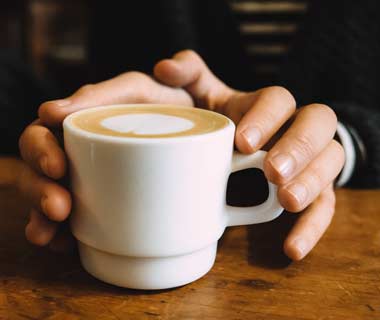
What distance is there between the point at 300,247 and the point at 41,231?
274 mm

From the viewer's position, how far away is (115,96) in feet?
2.01

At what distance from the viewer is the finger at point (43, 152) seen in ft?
1.47

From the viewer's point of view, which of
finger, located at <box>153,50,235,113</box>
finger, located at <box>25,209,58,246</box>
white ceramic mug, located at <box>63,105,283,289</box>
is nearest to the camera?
white ceramic mug, located at <box>63,105,283,289</box>

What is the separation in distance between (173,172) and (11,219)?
1.02ft

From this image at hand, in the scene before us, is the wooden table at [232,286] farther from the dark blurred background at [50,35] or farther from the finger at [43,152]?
the dark blurred background at [50,35]

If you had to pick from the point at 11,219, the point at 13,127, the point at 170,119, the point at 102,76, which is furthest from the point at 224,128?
the point at 102,76

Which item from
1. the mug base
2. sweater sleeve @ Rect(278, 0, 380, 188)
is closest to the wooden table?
the mug base

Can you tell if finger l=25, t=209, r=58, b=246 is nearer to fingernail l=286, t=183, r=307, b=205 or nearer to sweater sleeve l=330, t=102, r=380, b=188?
fingernail l=286, t=183, r=307, b=205

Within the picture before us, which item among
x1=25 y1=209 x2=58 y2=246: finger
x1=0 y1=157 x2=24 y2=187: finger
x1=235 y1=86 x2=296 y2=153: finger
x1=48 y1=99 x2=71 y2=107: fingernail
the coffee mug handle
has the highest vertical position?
x1=48 y1=99 x2=71 y2=107: fingernail

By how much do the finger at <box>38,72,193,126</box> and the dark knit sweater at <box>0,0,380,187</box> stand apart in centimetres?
34

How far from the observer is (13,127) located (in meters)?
1.05

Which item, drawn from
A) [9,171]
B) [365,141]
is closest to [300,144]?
[365,141]

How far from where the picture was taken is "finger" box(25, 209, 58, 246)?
0.50 metres

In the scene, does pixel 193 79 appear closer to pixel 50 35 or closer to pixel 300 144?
pixel 300 144
